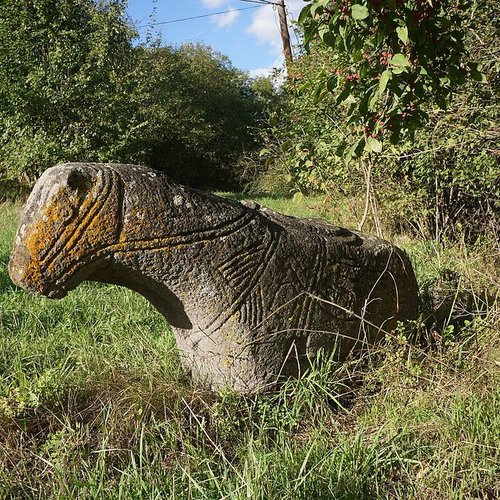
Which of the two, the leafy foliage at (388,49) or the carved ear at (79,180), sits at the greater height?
the leafy foliage at (388,49)

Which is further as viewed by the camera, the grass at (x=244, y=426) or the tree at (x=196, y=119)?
the tree at (x=196, y=119)

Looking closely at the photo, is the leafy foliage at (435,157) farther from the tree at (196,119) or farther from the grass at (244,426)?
the tree at (196,119)

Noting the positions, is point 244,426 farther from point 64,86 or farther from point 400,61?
point 64,86

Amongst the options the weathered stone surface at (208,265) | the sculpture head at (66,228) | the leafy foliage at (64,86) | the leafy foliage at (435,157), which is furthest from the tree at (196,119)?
the sculpture head at (66,228)

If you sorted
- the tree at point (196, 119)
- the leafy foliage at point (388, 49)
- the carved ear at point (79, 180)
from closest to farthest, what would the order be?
the leafy foliage at point (388, 49) → the carved ear at point (79, 180) → the tree at point (196, 119)

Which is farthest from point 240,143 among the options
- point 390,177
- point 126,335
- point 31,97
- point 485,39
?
point 126,335

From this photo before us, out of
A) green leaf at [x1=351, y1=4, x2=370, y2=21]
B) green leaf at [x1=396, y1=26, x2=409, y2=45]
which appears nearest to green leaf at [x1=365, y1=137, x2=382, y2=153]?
green leaf at [x1=396, y1=26, x2=409, y2=45]

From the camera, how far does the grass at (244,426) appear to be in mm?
2449

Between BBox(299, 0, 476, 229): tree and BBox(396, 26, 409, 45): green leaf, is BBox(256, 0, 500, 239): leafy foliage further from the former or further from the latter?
BBox(396, 26, 409, 45): green leaf

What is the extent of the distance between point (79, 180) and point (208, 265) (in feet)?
2.57

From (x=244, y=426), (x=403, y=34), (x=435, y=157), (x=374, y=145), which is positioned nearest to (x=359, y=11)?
(x=403, y=34)

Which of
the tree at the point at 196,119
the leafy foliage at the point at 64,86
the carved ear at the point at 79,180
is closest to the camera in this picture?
the carved ear at the point at 79,180

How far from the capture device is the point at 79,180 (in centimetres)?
287

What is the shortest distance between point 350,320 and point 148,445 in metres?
1.47
